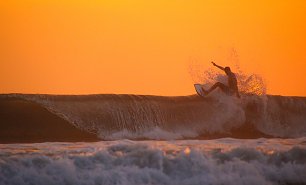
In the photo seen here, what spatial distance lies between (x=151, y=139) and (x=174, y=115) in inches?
97.2

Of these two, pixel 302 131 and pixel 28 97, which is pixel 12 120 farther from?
pixel 302 131

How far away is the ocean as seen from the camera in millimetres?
10727

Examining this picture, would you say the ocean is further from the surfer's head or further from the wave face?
the surfer's head

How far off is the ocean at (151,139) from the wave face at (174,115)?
32 mm

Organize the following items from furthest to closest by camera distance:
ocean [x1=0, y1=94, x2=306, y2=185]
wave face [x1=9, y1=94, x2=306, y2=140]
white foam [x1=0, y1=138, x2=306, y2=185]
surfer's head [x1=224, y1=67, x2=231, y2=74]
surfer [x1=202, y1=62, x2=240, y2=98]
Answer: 1. surfer's head [x1=224, y1=67, x2=231, y2=74]
2. surfer [x1=202, y1=62, x2=240, y2=98]
3. wave face [x1=9, y1=94, x2=306, y2=140]
4. ocean [x1=0, y1=94, x2=306, y2=185]
5. white foam [x1=0, y1=138, x2=306, y2=185]

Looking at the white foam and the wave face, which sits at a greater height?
the wave face

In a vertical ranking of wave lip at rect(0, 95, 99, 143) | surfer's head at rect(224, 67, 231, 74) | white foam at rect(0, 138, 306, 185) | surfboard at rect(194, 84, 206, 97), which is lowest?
white foam at rect(0, 138, 306, 185)

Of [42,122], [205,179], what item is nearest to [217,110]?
[42,122]

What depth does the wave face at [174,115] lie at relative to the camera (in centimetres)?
1903

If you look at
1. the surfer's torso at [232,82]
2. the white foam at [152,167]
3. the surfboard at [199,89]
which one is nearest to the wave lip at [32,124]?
the surfboard at [199,89]

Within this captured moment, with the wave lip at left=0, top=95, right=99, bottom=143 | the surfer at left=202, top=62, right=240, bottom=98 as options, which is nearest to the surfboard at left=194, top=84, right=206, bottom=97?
the surfer at left=202, top=62, right=240, bottom=98

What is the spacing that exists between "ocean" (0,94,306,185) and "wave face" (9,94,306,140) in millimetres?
32

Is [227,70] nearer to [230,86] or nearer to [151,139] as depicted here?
[230,86]

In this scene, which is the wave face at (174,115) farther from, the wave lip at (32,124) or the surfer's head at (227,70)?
the surfer's head at (227,70)
